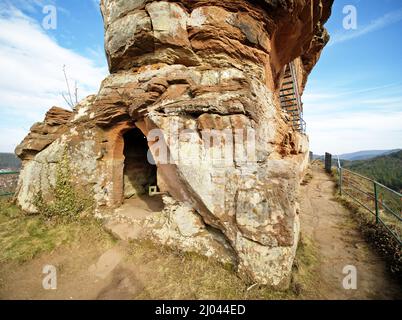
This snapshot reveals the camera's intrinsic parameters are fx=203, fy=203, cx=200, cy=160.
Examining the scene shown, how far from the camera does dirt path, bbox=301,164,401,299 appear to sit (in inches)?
133

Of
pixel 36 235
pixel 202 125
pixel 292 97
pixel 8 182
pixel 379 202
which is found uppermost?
pixel 292 97

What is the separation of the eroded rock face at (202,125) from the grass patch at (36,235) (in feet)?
1.55

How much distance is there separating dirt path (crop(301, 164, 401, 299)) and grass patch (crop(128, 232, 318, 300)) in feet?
1.00

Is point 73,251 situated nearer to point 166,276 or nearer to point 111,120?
point 166,276

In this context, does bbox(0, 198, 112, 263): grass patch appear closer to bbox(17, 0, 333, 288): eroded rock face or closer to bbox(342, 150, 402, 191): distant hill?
bbox(17, 0, 333, 288): eroded rock face

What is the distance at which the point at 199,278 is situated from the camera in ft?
11.9

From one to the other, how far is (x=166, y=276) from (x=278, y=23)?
6.69m

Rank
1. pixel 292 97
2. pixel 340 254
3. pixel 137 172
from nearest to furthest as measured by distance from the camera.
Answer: pixel 340 254 < pixel 137 172 < pixel 292 97

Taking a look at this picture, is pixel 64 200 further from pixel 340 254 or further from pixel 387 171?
pixel 387 171

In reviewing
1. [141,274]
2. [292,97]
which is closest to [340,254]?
[141,274]

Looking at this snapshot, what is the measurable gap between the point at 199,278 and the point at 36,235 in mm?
4046

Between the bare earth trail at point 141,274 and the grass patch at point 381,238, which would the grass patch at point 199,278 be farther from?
the grass patch at point 381,238

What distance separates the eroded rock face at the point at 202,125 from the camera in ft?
11.8

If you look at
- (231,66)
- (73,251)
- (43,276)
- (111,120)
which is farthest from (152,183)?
(231,66)
